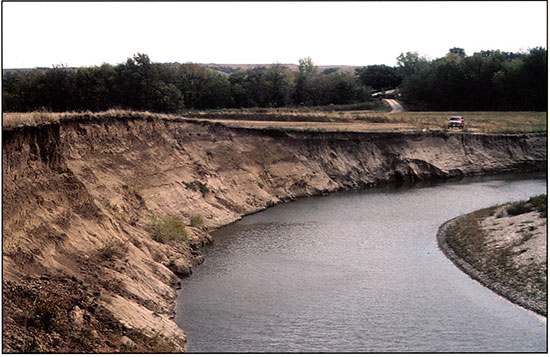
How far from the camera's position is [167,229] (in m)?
28.5

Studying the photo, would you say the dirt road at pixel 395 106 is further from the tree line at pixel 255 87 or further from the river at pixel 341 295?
the river at pixel 341 295

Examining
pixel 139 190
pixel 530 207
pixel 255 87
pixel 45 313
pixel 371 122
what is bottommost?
pixel 45 313

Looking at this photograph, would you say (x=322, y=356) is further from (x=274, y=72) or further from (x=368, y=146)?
(x=274, y=72)

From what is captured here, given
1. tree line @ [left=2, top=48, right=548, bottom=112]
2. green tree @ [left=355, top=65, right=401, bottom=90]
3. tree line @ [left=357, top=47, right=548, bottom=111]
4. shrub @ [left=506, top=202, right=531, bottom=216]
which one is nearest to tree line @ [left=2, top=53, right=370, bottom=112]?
tree line @ [left=2, top=48, right=548, bottom=112]

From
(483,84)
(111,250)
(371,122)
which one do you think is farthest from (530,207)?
(483,84)

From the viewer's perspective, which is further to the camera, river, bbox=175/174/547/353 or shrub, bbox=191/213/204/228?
shrub, bbox=191/213/204/228

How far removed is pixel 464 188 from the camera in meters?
46.9

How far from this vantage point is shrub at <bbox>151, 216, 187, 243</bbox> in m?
27.7

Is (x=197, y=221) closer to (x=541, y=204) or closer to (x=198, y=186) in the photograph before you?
(x=198, y=186)

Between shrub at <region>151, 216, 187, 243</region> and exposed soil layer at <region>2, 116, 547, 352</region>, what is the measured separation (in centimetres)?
27

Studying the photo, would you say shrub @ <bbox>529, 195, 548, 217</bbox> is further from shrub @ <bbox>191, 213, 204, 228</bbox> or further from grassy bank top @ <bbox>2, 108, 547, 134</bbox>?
grassy bank top @ <bbox>2, 108, 547, 134</bbox>

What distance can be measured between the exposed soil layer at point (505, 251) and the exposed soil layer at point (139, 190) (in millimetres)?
11361

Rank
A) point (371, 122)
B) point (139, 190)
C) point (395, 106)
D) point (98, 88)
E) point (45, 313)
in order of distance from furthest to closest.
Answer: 1. point (395, 106)
2. point (371, 122)
3. point (98, 88)
4. point (139, 190)
5. point (45, 313)

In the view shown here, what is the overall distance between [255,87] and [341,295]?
60564 mm
